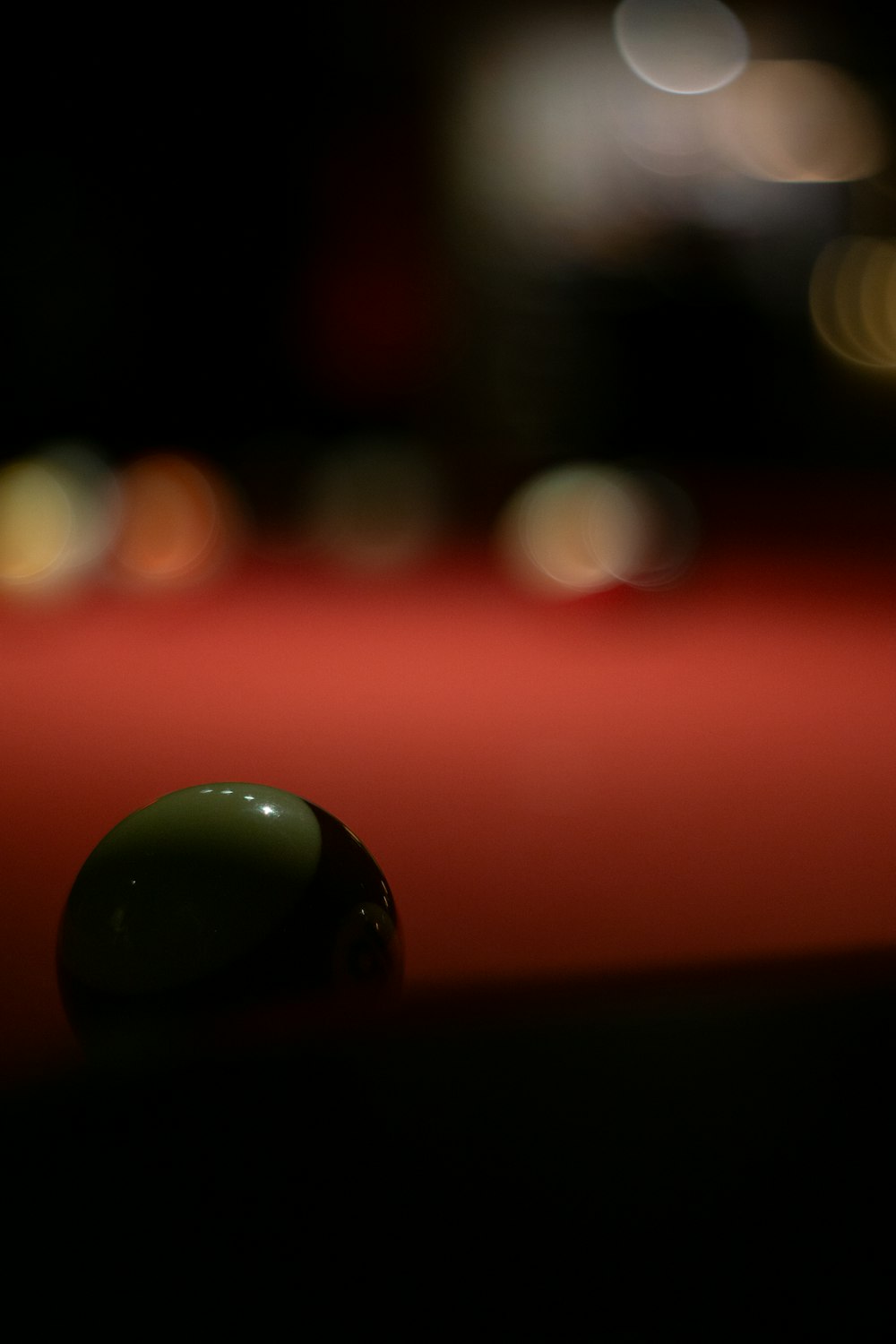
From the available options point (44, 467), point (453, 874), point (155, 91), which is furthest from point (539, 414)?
point (453, 874)

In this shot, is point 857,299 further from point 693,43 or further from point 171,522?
point 171,522

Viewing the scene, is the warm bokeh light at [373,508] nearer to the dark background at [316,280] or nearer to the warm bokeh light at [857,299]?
the dark background at [316,280]

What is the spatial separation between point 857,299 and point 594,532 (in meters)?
3.20

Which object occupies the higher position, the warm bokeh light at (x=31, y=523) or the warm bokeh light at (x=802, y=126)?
the warm bokeh light at (x=802, y=126)

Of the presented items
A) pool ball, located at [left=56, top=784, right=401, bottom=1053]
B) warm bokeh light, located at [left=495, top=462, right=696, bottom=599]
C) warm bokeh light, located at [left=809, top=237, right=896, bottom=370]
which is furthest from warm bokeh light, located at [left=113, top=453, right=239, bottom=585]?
warm bokeh light, located at [left=809, top=237, right=896, bottom=370]

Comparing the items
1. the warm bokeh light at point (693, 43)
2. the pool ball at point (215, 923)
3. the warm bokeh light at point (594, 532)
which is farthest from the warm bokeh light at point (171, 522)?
the warm bokeh light at point (693, 43)

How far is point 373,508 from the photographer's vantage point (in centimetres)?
342

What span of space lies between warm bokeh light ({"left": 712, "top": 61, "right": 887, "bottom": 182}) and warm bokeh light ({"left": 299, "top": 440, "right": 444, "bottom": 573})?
2.29 metres

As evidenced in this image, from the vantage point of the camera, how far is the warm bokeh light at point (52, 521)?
2.72 meters

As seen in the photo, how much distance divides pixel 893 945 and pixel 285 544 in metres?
2.88

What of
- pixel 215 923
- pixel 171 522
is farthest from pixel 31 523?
pixel 215 923

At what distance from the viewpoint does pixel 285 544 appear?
3.42 meters

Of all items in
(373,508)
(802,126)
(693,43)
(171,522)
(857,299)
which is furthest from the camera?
(857,299)

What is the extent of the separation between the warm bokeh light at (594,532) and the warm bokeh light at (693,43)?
8.05ft
